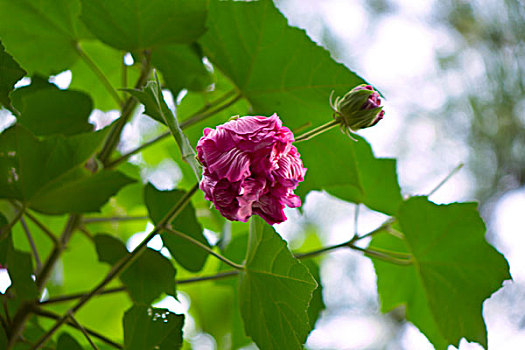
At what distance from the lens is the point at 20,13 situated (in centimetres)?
40

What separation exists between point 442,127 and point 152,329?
109cm

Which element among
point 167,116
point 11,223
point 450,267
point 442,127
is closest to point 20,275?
point 11,223

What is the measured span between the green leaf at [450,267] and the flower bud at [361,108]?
0.42ft

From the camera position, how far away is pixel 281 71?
0.36 metres

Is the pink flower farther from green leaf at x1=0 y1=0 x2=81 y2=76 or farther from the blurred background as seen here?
the blurred background

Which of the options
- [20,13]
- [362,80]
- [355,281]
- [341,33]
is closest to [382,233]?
[362,80]

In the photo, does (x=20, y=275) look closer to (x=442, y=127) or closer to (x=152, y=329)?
(x=152, y=329)

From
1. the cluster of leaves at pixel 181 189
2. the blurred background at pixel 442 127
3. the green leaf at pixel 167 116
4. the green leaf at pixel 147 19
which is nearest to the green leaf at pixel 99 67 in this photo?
the cluster of leaves at pixel 181 189

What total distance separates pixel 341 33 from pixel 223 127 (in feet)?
3.75

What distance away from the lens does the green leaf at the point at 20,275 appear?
12.2 inches

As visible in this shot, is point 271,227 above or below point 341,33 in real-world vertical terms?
above

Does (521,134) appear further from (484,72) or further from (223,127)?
(223,127)

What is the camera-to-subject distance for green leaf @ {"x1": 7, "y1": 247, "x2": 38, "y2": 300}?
309 millimetres

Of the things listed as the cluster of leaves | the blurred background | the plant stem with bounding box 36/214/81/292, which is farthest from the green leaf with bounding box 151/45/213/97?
the blurred background
